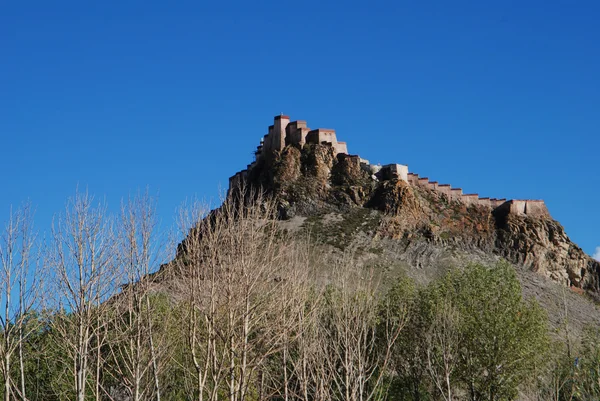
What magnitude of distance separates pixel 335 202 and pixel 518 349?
232 feet

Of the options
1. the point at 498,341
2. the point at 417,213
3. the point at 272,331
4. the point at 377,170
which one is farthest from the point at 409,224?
the point at 272,331

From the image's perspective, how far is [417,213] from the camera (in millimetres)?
116375

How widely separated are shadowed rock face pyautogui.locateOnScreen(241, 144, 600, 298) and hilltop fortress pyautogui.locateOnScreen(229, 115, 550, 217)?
780mm

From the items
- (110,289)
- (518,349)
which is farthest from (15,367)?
(518,349)

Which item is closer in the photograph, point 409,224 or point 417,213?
point 409,224

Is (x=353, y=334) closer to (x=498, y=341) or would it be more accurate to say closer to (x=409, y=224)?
(x=498, y=341)

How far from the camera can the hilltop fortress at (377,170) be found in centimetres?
12162

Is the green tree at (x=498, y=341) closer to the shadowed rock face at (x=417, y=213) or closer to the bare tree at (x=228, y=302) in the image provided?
the bare tree at (x=228, y=302)

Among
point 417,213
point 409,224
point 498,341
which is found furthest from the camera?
point 417,213

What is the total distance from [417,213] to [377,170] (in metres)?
10.1

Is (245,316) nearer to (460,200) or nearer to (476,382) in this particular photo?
(476,382)

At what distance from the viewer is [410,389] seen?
55281 millimetres

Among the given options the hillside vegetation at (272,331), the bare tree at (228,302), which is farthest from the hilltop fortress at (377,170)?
the bare tree at (228,302)

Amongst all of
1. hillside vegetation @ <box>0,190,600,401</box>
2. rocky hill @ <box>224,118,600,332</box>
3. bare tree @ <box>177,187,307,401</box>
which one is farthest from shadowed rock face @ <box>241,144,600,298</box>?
bare tree @ <box>177,187,307,401</box>
